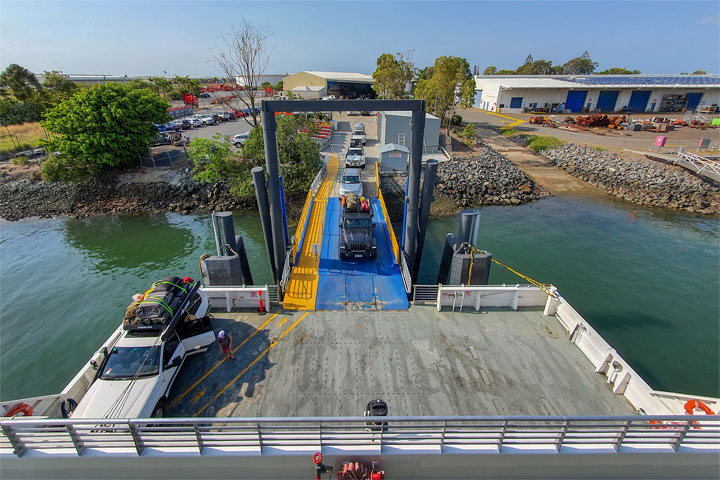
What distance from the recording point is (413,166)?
14.3 metres

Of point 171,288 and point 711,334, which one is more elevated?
point 171,288

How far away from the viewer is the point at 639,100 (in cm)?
6744

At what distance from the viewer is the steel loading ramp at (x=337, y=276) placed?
1304 centimetres

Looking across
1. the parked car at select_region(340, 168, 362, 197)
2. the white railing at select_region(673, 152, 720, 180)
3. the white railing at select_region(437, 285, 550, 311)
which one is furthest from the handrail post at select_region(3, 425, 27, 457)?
the white railing at select_region(673, 152, 720, 180)

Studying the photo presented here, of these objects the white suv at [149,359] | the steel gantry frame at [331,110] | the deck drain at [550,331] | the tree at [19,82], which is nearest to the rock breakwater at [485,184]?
the steel gantry frame at [331,110]

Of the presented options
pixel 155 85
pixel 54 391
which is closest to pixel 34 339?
pixel 54 391

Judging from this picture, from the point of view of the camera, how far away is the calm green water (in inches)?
598

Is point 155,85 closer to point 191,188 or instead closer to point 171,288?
point 191,188

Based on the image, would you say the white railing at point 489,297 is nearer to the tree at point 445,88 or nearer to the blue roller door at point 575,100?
the tree at point 445,88

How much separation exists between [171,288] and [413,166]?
10382 mm

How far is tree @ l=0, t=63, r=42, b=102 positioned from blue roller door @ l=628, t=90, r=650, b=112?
340 feet

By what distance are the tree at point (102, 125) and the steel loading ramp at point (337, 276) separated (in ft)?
78.6

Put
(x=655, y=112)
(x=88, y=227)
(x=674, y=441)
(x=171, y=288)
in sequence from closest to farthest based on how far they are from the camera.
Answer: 1. (x=674, y=441)
2. (x=171, y=288)
3. (x=88, y=227)
4. (x=655, y=112)

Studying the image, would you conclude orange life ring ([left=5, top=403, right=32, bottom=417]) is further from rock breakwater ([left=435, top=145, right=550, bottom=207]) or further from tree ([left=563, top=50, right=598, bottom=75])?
tree ([left=563, top=50, right=598, bottom=75])
